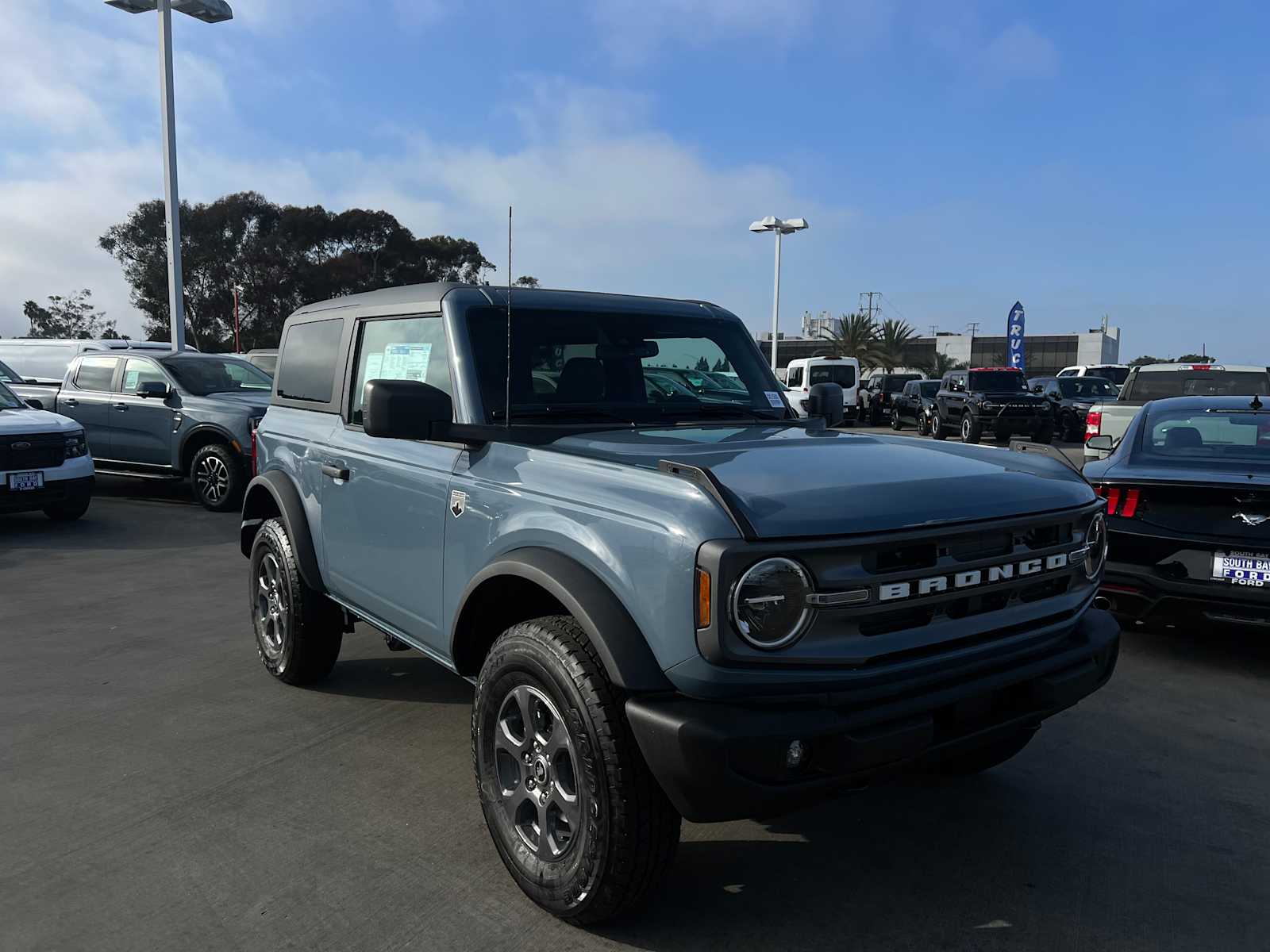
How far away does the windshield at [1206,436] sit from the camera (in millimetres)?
5449

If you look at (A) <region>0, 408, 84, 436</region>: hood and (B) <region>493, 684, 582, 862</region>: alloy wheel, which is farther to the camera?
(A) <region>0, 408, 84, 436</region>: hood

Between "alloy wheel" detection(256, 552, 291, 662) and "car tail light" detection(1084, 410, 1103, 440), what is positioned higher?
"car tail light" detection(1084, 410, 1103, 440)

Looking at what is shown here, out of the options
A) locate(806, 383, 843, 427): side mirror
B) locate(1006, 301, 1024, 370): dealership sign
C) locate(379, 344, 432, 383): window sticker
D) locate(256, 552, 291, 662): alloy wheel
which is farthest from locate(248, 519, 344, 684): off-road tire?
locate(1006, 301, 1024, 370): dealership sign

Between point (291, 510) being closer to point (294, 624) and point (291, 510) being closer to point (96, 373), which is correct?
point (294, 624)

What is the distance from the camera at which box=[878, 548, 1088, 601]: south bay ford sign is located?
2.46 metres

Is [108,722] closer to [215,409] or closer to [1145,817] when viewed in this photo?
[1145,817]

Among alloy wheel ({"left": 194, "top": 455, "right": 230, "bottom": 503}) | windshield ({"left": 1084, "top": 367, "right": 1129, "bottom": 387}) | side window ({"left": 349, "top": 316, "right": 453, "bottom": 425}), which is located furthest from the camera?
windshield ({"left": 1084, "top": 367, "right": 1129, "bottom": 387})

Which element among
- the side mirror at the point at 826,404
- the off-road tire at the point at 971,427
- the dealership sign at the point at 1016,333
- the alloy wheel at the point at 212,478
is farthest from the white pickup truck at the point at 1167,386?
the dealership sign at the point at 1016,333

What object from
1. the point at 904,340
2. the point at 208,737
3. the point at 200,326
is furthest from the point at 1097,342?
the point at 208,737

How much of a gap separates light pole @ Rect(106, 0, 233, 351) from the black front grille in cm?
825

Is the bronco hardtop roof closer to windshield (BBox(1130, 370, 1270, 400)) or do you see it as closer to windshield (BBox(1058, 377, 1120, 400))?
windshield (BBox(1130, 370, 1270, 400))

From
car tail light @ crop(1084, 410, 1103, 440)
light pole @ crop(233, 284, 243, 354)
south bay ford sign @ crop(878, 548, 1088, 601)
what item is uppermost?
light pole @ crop(233, 284, 243, 354)

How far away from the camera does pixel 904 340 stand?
5253 centimetres

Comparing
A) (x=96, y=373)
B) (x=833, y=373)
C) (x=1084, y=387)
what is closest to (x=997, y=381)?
(x=1084, y=387)
